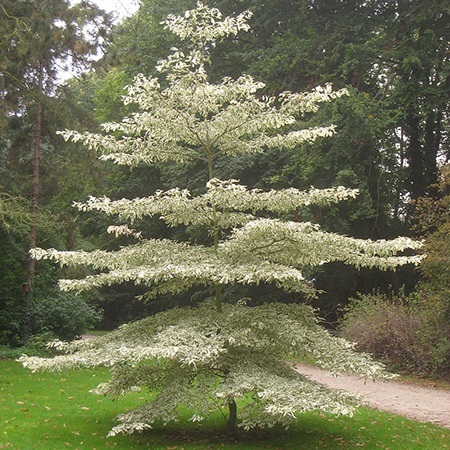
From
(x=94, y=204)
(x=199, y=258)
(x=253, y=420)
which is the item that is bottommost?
(x=253, y=420)

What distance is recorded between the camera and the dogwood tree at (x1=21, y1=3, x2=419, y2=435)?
654cm

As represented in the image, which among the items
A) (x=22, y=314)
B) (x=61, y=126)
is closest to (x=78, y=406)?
(x=22, y=314)

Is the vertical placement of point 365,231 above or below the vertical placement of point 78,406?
above

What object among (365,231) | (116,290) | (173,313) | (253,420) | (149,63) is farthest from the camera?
(116,290)

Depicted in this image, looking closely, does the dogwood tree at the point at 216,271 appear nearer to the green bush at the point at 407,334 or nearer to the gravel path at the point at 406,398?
the gravel path at the point at 406,398

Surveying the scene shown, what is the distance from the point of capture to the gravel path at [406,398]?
9.49 m

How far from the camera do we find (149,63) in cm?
2066

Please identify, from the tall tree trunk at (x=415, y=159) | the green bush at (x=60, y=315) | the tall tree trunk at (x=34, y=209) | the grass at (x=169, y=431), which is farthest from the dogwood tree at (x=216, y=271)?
the tall tree trunk at (x=415, y=159)

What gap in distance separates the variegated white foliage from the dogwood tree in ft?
0.05

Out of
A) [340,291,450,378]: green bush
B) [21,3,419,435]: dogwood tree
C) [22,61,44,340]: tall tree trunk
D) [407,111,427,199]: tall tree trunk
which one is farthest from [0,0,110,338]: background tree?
[407,111,427,199]: tall tree trunk

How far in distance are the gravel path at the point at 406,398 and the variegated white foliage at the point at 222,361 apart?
5.10 ft

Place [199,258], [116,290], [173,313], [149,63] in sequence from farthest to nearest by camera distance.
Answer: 1. [116,290]
2. [149,63]
3. [173,313]
4. [199,258]

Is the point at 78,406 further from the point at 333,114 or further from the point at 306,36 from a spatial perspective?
the point at 306,36

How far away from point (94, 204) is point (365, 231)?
12728 mm
